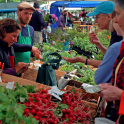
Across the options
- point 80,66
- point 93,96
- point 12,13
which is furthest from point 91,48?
point 12,13

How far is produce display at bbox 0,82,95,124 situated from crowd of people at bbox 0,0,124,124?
1.00ft

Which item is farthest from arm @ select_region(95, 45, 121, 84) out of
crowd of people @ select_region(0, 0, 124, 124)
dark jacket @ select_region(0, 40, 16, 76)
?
dark jacket @ select_region(0, 40, 16, 76)

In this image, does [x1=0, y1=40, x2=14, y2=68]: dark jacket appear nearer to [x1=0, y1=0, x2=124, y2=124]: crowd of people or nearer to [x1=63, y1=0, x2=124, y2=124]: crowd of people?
[x1=0, y1=0, x2=124, y2=124]: crowd of people

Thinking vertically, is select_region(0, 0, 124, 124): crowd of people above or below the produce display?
above

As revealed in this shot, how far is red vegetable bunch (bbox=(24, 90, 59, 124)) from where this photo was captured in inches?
52.7

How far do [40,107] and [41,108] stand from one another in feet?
0.06

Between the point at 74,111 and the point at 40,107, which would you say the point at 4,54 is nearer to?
the point at 40,107

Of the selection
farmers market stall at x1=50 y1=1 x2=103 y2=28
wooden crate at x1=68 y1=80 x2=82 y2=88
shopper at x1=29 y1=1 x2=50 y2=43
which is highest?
farmers market stall at x1=50 y1=1 x2=103 y2=28

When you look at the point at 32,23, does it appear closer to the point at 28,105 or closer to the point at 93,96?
the point at 93,96

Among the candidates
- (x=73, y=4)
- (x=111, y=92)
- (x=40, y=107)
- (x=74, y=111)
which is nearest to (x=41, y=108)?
(x=40, y=107)

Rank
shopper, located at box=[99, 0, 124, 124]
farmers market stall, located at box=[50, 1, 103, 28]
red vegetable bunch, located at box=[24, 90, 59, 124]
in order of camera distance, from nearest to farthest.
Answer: shopper, located at box=[99, 0, 124, 124], red vegetable bunch, located at box=[24, 90, 59, 124], farmers market stall, located at box=[50, 1, 103, 28]

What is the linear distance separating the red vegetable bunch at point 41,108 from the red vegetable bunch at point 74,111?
0.13m

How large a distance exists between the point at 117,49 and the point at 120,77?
0.36 metres

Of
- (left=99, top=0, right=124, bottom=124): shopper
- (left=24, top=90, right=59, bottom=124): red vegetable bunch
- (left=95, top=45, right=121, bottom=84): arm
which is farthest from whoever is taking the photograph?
(left=95, top=45, right=121, bottom=84): arm
